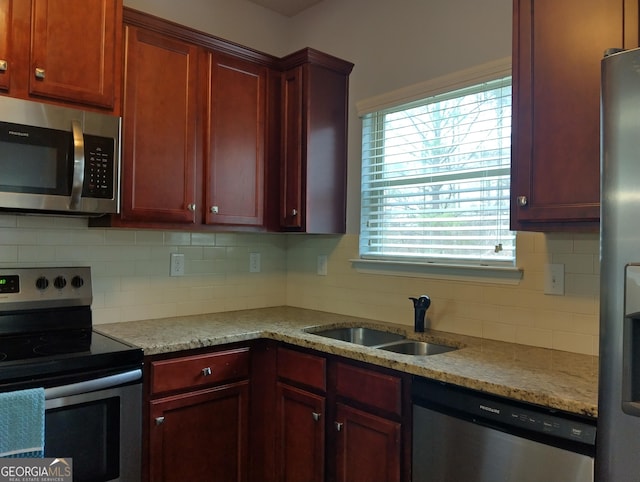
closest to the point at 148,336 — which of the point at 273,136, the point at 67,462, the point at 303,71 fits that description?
the point at 67,462

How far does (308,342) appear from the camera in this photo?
211cm

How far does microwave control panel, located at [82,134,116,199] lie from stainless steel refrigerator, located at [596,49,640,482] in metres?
1.77

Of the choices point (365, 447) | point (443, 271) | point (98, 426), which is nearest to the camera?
point (98, 426)

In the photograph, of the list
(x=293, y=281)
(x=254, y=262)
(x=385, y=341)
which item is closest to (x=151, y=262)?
(x=254, y=262)

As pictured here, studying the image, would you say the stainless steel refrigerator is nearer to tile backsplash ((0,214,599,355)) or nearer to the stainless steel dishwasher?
the stainless steel dishwasher

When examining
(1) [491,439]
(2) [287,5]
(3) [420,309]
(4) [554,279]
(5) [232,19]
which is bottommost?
(1) [491,439]

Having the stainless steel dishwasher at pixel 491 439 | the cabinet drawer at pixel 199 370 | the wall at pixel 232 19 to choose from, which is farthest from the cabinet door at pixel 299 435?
the wall at pixel 232 19

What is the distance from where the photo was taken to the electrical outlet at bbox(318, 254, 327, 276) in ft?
9.84

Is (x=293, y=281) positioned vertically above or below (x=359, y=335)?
above

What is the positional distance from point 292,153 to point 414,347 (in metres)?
1.20

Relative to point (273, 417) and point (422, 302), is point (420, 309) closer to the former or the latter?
point (422, 302)

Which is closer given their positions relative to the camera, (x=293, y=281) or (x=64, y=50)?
(x=64, y=50)

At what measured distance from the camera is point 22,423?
1.50m

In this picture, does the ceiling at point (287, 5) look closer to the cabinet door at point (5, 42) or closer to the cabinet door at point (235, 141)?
the cabinet door at point (235, 141)
